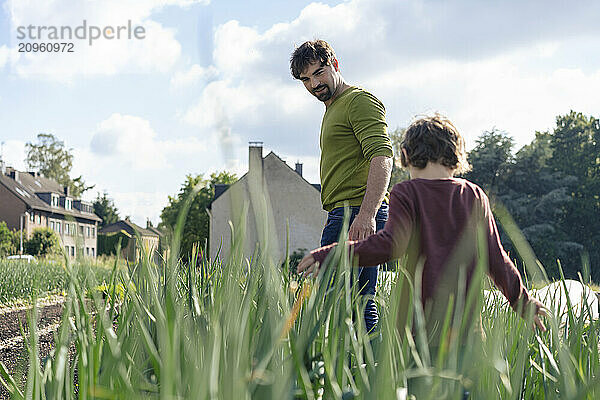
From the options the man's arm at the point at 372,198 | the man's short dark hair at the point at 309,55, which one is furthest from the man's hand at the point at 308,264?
the man's short dark hair at the point at 309,55

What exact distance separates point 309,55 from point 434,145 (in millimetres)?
1015

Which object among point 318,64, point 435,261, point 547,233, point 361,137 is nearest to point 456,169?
point 435,261

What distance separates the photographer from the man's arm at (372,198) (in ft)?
7.97

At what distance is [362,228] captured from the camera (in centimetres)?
243

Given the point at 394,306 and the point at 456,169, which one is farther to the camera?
the point at 456,169

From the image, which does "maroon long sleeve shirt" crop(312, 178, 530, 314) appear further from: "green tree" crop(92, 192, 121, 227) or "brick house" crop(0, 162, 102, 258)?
"green tree" crop(92, 192, 121, 227)

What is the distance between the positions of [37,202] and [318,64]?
46.3m

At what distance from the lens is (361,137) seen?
8.91 ft

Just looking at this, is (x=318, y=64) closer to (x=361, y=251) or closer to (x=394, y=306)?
(x=361, y=251)

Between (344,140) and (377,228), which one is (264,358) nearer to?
(377,228)

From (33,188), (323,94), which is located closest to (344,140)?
(323,94)

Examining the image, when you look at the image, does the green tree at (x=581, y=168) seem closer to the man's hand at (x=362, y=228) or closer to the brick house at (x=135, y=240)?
the man's hand at (x=362, y=228)

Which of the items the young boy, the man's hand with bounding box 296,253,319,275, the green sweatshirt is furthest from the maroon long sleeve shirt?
the green sweatshirt

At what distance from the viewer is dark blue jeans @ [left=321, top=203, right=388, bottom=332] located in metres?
2.54
